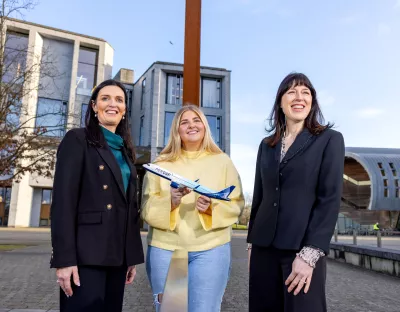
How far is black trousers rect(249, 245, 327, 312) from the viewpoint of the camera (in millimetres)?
2094

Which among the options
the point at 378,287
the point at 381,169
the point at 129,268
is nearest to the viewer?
the point at 129,268

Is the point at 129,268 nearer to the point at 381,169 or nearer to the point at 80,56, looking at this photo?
the point at 80,56

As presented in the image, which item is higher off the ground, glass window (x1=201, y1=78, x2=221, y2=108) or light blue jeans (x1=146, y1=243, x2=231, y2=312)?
glass window (x1=201, y1=78, x2=221, y2=108)

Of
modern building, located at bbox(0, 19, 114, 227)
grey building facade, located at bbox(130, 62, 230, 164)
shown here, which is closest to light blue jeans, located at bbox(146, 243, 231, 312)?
grey building facade, located at bbox(130, 62, 230, 164)

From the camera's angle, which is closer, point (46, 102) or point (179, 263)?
point (179, 263)

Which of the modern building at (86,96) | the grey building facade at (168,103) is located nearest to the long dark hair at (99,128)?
the modern building at (86,96)

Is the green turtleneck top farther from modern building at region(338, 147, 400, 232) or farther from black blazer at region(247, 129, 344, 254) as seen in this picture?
modern building at region(338, 147, 400, 232)

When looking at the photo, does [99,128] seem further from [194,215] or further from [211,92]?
[211,92]

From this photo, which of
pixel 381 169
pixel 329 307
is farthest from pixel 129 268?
pixel 381 169

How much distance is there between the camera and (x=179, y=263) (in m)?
2.44

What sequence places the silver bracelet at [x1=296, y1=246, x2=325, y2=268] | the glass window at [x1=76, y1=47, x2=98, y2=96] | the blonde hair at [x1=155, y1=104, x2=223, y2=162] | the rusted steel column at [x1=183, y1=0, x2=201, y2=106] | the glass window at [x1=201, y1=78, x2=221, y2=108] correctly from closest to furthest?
the silver bracelet at [x1=296, y1=246, x2=325, y2=268]
the blonde hair at [x1=155, y1=104, x2=223, y2=162]
the rusted steel column at [x1=183, y1=0, x2=201, y2=106]
the glass window at [x1=201, y1=78, x2=221, y2=108]
the glass window at [x1=76, y1=47, x2=98, y2=96]

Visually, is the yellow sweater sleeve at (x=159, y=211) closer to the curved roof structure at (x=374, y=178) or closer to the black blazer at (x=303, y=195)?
the black blazer at (x=303, y=195)

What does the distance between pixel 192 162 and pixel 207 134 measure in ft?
0.84

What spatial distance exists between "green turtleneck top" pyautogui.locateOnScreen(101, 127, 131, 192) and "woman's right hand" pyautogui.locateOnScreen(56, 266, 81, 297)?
67cm
